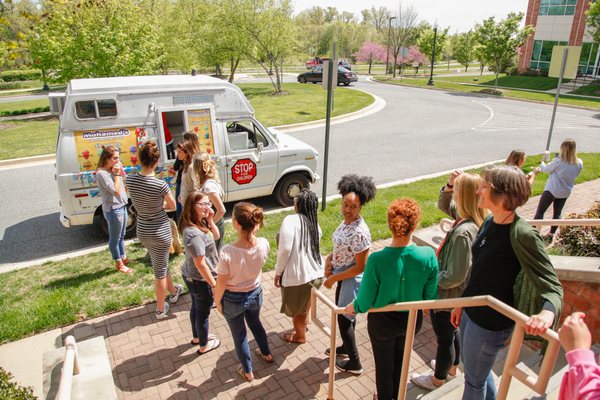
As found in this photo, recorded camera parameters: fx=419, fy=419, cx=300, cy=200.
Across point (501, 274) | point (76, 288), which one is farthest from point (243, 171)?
point (501, 274)

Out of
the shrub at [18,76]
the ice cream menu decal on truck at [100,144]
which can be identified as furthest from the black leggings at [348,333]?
the shrub at [18,76]

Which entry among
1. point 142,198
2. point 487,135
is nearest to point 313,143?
point 487,135

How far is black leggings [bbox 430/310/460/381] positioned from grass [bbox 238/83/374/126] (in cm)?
1446

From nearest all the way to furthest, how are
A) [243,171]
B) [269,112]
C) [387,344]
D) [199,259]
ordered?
[387,344] < [199,259] < [243,171] < [269,112]

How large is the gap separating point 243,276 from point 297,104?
20.0 m

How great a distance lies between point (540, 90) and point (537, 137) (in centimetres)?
2040

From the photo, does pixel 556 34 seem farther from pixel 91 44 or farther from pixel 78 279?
pixel 78 279

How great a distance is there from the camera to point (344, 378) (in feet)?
13.5

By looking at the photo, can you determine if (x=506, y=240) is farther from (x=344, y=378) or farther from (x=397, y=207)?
(x=344, y=378)

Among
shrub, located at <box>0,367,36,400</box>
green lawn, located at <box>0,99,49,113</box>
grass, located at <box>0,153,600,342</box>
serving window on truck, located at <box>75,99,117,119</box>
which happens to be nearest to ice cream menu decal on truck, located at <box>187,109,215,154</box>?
serving window on truck, located at <box>75,99,117,119</box>

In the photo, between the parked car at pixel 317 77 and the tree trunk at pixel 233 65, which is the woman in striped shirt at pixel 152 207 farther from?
the parked car at pixel 317 77

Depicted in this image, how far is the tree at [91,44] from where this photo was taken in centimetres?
1897

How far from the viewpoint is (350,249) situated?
3.83m

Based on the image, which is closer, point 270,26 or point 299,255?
point 299,255
